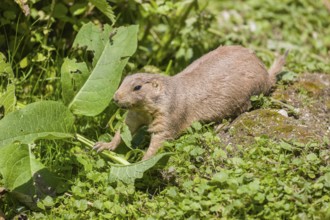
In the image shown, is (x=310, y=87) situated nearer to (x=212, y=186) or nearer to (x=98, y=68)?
(x=212, y=186)

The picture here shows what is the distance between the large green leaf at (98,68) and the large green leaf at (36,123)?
27 centimetres

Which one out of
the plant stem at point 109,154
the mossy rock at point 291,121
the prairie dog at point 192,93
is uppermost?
the prairie dog at point 192,93

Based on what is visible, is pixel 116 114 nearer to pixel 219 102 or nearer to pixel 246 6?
pixel 219 102

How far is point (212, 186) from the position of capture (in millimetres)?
4207

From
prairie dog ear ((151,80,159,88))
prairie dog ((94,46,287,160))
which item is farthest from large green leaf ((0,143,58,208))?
prairie dog ear ((151,80,159,88))

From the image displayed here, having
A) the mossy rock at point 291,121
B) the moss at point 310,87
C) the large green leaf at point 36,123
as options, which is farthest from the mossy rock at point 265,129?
the large green leaf at point 36,123

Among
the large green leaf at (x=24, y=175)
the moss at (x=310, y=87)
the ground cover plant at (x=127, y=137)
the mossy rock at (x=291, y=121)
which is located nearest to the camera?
the ground cover plant at (x=127, y=137)

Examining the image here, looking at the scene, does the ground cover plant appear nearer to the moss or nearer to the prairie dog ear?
the moss

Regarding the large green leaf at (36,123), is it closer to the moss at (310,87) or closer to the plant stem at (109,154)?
the plant stem at (109,154)

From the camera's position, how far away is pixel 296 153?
447cm

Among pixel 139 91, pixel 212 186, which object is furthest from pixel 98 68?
pixel 212 186

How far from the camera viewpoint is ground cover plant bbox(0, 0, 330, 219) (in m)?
4.14

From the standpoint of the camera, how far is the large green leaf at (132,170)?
425cm

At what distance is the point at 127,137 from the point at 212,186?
33.5 inches
